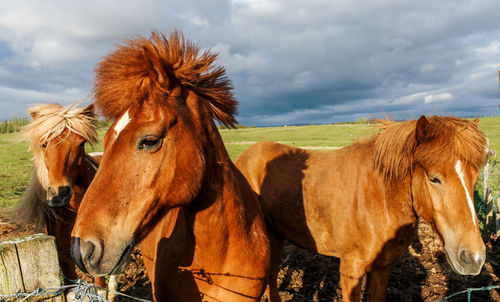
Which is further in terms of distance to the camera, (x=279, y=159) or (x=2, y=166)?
(x=2, y=166)

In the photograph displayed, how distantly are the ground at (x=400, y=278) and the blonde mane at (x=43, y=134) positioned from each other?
108 centimetres

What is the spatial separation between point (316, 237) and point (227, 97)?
2.41 meters

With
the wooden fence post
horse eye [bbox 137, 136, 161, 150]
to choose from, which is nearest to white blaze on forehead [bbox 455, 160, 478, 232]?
horse eye [bbox 137, 136, 161, 150]

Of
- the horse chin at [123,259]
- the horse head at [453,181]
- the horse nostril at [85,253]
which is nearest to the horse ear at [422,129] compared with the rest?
the horse head at [453,181]

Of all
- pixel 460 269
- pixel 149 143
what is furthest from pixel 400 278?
pixel 149 143

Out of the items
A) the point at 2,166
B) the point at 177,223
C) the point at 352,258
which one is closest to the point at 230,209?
the point at 177,223

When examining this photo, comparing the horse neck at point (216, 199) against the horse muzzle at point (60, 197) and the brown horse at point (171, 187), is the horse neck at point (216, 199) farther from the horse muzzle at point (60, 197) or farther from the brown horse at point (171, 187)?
the horse muzzle at point (60, 197)

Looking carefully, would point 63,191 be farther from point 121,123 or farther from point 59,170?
point 121,123

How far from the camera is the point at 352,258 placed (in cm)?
328

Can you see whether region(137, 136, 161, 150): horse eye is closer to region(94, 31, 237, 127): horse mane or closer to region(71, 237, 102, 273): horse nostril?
region(94, 31, 237, 127): horse mane

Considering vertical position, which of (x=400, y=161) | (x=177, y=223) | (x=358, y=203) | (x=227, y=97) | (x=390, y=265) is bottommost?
(x=390, y=265)

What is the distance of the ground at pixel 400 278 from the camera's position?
445 centimetres

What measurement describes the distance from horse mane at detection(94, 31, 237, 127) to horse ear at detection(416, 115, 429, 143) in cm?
167

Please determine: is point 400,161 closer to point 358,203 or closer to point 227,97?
point 358,203
